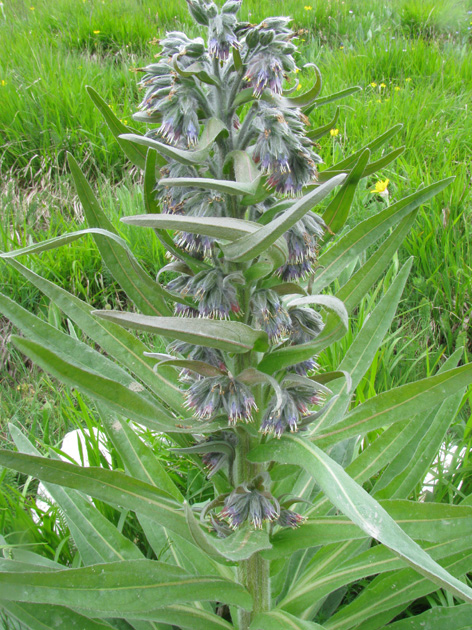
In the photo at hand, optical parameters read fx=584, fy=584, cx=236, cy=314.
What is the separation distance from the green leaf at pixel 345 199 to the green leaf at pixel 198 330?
1.19 feet

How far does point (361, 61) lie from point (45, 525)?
4700 millimetres

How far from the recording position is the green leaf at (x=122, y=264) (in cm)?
134

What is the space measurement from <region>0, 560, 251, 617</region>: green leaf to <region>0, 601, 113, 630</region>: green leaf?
15 centimetres

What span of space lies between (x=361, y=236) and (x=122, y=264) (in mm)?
593

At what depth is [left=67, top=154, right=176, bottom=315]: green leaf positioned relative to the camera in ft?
4.39

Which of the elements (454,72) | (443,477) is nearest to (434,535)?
(443,477)

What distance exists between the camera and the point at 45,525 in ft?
6.56

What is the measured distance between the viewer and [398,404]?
4.24ft

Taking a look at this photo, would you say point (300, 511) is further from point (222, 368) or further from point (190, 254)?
point (190, 254)

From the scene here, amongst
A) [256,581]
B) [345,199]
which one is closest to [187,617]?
[256,581]

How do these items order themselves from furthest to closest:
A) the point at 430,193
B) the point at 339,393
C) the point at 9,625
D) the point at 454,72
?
the point at 454,72, the point at 339,393, the point at 9,625, the point at 430,193

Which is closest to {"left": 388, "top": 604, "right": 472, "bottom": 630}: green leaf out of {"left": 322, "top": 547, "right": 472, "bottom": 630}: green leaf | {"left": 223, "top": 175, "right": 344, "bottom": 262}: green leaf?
{"left": 322, "top": 547, "right": 472, "bottom": 630}: green leaf

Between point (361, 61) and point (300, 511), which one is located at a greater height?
point (361, 61)

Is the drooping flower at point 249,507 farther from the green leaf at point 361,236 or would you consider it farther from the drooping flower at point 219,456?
the green leaf at point 361,236
